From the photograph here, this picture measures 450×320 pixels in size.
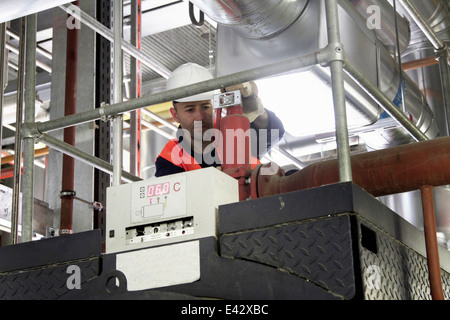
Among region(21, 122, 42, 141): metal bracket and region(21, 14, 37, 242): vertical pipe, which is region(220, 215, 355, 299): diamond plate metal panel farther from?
region(21, 122, 42, 141): metal bracket

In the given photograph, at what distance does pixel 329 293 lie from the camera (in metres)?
1.43

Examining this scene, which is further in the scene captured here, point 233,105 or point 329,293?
point 233,105

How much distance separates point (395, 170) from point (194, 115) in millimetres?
1036

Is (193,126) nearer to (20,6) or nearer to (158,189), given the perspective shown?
(20,6)

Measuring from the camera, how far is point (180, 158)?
254cm

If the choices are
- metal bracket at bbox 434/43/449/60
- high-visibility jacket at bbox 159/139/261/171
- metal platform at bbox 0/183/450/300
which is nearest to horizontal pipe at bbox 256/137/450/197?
metal platform at bbox 0/183/450/300

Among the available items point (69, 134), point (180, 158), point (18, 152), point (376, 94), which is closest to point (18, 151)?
point (18, 152)

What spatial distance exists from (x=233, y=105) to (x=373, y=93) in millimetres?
397

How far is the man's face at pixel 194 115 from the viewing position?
8.55ft

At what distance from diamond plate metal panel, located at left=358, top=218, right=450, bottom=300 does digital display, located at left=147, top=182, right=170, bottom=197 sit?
0.50m

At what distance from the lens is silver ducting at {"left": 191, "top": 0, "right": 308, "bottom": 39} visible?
2309 mm

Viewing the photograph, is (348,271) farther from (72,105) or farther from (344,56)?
(72,105)

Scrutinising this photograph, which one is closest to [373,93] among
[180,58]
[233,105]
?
[233,105]

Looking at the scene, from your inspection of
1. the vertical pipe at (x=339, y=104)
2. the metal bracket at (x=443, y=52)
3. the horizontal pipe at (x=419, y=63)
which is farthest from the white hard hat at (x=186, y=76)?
the horizontal pipe at (x=419, y=63)
